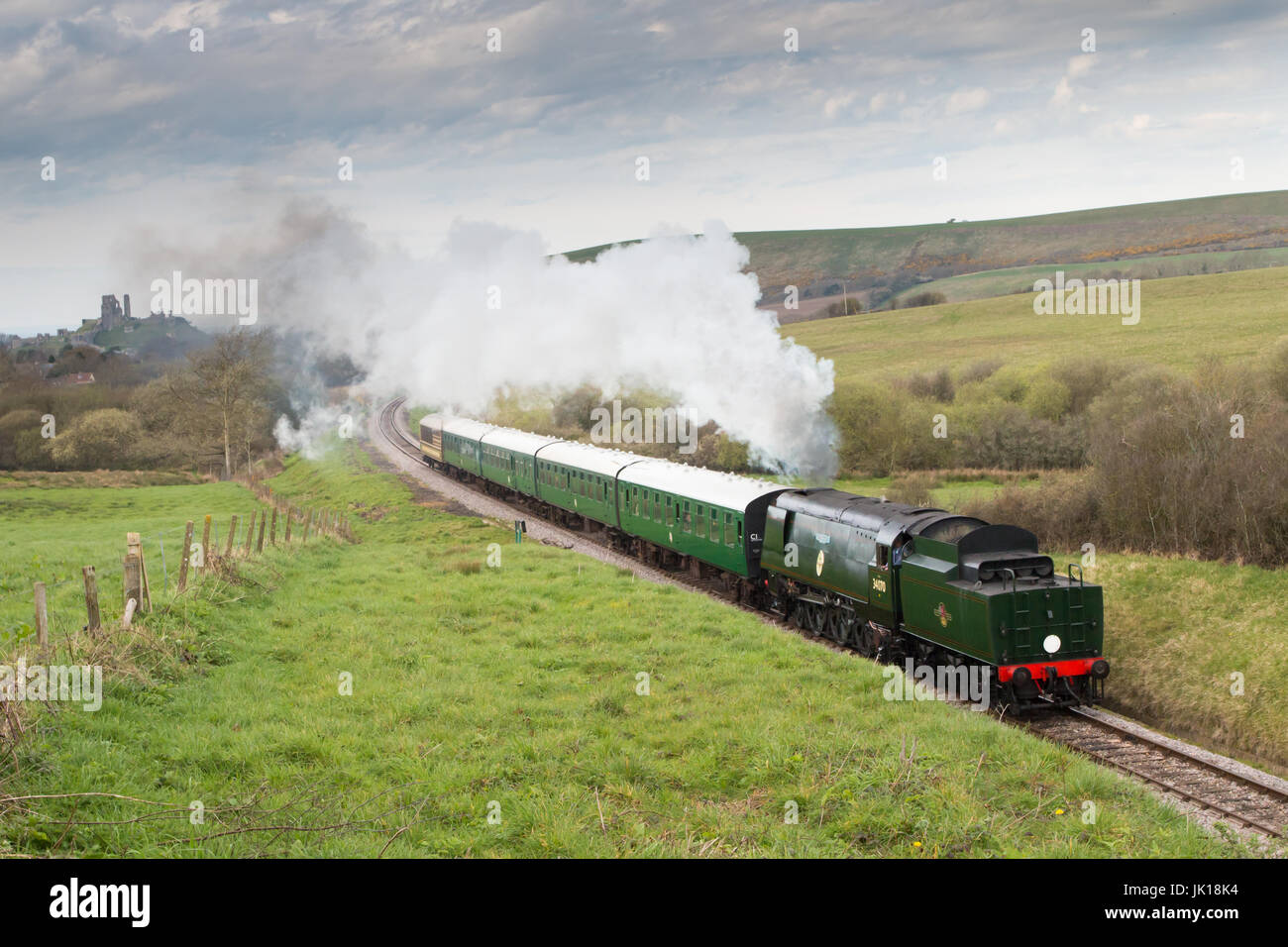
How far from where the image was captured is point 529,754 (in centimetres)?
1195

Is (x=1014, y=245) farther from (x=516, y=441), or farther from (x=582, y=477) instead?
(x=582, y=477)

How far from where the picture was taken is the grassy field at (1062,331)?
189ft

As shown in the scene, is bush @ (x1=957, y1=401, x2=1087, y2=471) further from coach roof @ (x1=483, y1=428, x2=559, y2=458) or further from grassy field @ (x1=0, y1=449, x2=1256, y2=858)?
grassy field @ (x1=0, y1=449, x2=1256, y2=858)

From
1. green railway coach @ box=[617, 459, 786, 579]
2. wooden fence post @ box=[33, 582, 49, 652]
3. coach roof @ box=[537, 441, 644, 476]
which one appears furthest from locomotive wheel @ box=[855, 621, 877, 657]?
wooden fence post @ box=[33, 582, 49, 652]

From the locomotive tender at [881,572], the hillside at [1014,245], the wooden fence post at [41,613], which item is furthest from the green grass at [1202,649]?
the hillside at [1014,245]

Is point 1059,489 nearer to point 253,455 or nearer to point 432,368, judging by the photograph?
point 432,368

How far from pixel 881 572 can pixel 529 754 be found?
9.16 metres

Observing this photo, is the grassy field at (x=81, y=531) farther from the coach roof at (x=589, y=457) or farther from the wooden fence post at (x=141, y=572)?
the coach roof at (x=589, y=457)

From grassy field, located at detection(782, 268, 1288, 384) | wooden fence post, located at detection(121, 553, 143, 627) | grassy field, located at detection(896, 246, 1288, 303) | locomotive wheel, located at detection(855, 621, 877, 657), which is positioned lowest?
locomotive wheel, located at detection(855, 621, 877, 657)

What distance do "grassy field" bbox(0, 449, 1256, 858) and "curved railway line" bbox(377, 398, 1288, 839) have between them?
145 centimetres

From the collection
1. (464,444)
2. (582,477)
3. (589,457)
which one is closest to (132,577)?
(582,477)

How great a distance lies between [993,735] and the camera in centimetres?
1380

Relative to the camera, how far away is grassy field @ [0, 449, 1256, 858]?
30.7 ft
